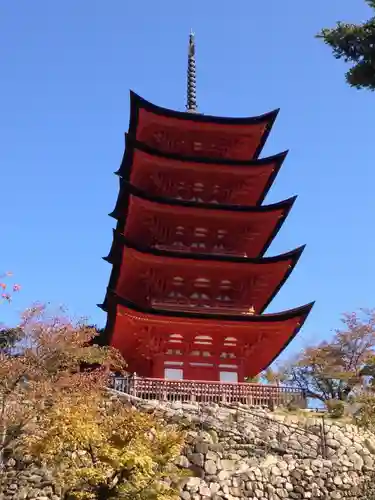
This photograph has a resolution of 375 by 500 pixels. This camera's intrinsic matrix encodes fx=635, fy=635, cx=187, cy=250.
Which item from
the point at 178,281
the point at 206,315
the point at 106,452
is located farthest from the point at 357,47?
the point at 178,281

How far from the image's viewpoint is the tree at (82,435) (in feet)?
37.8

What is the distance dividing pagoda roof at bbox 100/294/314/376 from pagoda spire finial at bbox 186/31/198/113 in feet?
39.4

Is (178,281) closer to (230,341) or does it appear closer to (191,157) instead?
(230,341)

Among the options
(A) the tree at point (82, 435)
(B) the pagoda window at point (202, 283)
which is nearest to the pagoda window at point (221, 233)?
(B) the pagoda window at point (202, 283)

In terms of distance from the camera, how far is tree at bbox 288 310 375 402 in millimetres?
→ 33969

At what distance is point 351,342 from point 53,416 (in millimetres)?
25876

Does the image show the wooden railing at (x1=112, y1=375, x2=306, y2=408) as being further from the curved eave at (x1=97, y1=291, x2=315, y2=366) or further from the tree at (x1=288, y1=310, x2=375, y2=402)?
the tree at (x1=288, y1=310, x2=375, y2=402)

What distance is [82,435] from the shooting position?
38.9 ft

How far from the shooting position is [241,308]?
2214 centimetres

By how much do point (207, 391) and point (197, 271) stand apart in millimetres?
4739

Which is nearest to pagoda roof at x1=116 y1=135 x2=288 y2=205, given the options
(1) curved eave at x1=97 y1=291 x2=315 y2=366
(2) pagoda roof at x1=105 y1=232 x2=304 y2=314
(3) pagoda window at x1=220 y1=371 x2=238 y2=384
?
(2) pagoda roof at x1=105 y1=232 x2=304 y2=314

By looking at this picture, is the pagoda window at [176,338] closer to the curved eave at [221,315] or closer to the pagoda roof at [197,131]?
the curved eave at [221,315]

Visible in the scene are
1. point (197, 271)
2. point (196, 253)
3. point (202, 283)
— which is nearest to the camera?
point (196, 253)

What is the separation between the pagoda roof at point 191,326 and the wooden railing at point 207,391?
214cm
